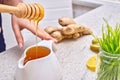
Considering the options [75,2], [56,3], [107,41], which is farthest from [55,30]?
[75,2]

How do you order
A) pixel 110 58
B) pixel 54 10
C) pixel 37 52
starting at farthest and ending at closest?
pixel 54 10 < pixel 37 52 < pixel 110 58

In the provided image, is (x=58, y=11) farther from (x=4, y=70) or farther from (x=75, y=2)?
(x=4, y=70)

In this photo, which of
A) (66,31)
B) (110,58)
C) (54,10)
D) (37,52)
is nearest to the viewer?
(110,58)

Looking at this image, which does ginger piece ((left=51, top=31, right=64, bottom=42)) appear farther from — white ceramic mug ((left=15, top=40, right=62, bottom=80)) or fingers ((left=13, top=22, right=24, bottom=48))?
white ceramic mug ((left=15, top=40, right=62, bottom=80))

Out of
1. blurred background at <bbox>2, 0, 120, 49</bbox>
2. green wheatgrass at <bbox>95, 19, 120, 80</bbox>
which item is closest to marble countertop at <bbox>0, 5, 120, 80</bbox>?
green wheatgrass at <bbox>95, 19, 120, 80</bbox>

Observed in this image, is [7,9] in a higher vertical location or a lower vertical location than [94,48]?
higher

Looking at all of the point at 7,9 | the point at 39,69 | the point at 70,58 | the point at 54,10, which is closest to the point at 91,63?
the point at 70,58

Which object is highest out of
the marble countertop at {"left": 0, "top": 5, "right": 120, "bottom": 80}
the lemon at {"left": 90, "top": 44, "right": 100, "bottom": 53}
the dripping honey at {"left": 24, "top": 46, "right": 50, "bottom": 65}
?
the dripping honey at {"left": 24, "top": 46, "right": 50, "bottom": 65}

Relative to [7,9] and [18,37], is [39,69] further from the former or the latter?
[18,37]

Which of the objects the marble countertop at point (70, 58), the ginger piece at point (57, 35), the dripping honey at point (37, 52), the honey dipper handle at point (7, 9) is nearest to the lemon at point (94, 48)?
the marble countertop at point (70, 58)

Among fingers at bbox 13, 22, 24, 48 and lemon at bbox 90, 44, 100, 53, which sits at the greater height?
fingers at bbox 13, 22, 24, 48

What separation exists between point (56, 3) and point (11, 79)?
0.91m

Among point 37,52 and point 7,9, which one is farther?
point 37,52

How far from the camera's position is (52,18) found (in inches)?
62.2
